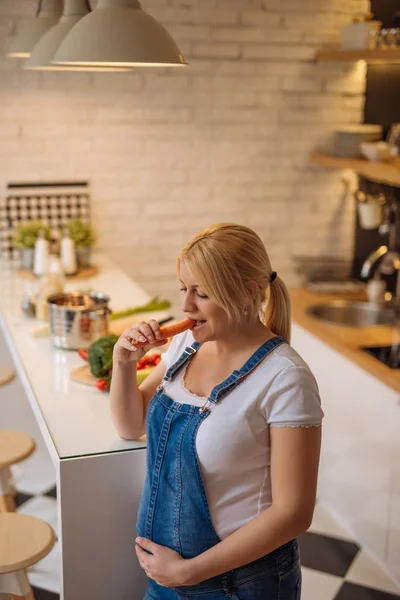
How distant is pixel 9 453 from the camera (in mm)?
2680

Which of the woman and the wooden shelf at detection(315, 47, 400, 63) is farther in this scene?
the wooden shelf at detection(315, 47, 400, 63)

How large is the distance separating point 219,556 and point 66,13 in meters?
1.79

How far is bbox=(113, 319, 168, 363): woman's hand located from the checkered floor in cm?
144

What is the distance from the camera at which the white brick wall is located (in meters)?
4.31

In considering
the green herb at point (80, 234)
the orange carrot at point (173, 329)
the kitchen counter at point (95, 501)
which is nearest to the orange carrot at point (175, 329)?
the orange carrot at point (173, 329)

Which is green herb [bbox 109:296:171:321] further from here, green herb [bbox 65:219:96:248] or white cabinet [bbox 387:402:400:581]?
white cabinet [bbox 387:402:400:581]

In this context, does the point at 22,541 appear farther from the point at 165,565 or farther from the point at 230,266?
the point at 230,266

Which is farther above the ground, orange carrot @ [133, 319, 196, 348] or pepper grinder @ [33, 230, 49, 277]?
orange carrot @ [133, 319, 196, 348]

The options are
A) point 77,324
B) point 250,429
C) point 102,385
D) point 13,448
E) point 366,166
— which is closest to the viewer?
point 250,429

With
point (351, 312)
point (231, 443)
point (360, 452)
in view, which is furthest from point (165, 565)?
point (351, 312)

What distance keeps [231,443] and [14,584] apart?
2.87 feet

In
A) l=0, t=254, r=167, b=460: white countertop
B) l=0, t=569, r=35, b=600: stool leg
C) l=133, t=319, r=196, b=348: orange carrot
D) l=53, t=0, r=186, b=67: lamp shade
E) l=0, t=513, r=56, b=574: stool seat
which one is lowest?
l=0, t=569, r=35, b=600: stool leg

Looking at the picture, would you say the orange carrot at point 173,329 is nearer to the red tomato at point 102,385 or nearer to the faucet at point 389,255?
the red tomato at point 102,385

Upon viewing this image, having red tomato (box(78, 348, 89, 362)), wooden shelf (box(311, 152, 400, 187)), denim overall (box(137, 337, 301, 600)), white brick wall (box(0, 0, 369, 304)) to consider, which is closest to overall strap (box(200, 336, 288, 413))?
denim overall (box(137, 337, 301, 600))
